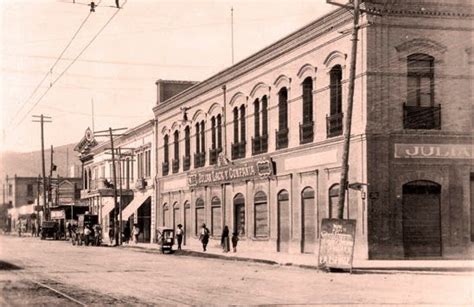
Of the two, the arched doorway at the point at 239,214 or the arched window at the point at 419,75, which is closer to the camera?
the arched window at the point at 419,75

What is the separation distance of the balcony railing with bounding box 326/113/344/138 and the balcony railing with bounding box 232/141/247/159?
9.55 m

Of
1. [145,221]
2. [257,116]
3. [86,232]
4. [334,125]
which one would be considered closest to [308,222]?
[334,125]

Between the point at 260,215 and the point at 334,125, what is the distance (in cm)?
873

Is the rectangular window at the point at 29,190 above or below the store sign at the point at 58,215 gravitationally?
above

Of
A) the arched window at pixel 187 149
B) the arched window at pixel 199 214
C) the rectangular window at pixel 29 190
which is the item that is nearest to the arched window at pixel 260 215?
the arched window at pixel 199 214

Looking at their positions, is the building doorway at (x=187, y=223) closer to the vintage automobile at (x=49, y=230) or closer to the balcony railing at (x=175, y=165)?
the balcony railing at (x=175, y=165)

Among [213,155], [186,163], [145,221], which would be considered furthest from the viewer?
[145,221]

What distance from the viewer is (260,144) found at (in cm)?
3656

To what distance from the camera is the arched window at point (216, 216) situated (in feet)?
138

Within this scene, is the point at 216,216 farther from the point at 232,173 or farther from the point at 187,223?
the point at 187,223

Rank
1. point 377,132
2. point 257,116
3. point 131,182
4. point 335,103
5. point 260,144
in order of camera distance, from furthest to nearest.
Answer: point 131,182, point 257,116, point 260,144, point 335,103, point 377,132

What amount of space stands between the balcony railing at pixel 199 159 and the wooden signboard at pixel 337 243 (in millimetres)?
22017

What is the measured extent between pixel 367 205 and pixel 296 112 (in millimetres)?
7247

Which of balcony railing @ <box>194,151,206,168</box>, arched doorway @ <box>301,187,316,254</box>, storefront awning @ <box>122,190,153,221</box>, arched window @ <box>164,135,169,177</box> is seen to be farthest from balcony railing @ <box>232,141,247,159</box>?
storefront awning @ <box>122,190,153,221</box>
